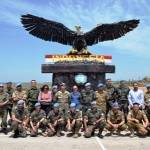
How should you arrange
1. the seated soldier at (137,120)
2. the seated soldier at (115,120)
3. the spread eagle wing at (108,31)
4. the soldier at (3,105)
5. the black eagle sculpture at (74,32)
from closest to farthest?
the seated soldier at (137,120) → the seated soldier at (115,120) → the soldier at (3,105) → the black eagle sculpture at (74,32) → the spread eagle wing at (108,31)

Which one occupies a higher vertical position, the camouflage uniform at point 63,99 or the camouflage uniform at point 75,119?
the camouflage uniform at point 63,99

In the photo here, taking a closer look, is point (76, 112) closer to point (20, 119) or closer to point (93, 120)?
point (93, 120)

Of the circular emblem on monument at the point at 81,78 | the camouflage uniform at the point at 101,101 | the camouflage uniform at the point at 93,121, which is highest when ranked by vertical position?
the circular emblem on monument at the point at 81,78

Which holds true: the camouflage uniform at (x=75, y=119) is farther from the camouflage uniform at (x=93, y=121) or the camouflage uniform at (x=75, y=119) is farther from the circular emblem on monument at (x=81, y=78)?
the circular emblem on monument at (x=81, y=78)

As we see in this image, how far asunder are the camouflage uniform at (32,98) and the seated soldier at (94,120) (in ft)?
5.25

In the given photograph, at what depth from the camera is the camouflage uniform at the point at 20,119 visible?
13.0 m

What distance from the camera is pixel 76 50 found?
17969 mm

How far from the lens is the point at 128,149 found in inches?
441

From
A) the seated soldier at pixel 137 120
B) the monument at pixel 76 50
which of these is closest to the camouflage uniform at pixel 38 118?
the seated soldier at pixel 137 120

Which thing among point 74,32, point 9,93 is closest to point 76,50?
point 74,32

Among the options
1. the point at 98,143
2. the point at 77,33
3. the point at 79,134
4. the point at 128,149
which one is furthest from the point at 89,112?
the point at 77,33

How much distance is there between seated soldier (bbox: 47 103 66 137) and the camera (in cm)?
1322

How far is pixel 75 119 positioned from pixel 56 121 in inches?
20.6

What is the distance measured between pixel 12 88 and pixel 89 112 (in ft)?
8.39
